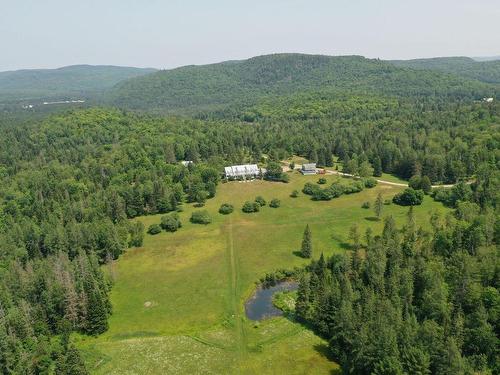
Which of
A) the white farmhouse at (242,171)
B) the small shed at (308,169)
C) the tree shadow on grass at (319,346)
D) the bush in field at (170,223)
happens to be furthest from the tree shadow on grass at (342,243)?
the white farmhouse at (242,171)

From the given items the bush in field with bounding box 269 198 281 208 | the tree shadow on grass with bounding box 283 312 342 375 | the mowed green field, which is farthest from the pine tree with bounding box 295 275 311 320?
the bush in field with bounding box 269 198 281 208

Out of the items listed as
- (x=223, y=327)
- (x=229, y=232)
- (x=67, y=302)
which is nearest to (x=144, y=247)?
(x=229, y=232)

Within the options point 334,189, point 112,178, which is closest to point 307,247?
point 334,189

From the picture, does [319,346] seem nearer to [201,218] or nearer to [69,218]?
[201,218]

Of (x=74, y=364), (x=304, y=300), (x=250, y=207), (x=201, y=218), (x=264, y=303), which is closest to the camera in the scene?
(x=74, y=364)

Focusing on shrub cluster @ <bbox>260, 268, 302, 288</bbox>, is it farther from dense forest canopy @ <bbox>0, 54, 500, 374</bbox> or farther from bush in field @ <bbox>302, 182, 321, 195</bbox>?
bush in field @ <bbox>302, 182, 321, 195</bbox>

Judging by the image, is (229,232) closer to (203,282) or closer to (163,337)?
(203,282)

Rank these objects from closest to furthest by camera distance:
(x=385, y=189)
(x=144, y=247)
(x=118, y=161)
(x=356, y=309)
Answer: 1. (x=356, y=309)
2. (x=144, y=247)
3. (x=385, y=189)
4. (x=118, y=161)
